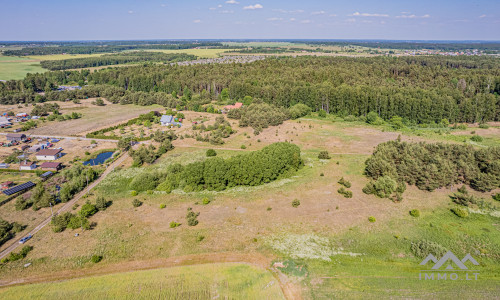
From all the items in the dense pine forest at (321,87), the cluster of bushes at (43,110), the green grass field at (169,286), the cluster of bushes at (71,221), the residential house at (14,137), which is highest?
the dense pine forest at (321,87)

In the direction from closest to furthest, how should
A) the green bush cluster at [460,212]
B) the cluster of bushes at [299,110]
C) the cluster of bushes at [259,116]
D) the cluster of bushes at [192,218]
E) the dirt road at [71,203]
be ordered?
the dirt road at [71,203] → the cluster of bushes at [192,218] → the green bush cluster at [460,212] → the cluster of bushes at [259,116] → the cluster of bushes at [299,110]

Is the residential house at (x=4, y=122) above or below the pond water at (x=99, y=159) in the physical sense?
above

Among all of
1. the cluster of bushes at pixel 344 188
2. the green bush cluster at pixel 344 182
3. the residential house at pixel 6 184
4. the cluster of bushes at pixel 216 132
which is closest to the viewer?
the cluster of bushes at pixel 344 188

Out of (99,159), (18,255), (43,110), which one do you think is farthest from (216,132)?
(43,110)

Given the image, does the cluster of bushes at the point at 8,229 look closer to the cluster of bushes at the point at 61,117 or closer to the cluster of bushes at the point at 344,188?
the cluster of bushes at the point at 344,188

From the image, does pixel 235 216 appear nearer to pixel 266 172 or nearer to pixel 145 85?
pixel 266 172

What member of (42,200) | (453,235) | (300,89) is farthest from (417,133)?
(42,200)

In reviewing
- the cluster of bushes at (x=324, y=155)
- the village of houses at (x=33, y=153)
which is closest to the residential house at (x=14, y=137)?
the village of houses at (x=33, y=153)
